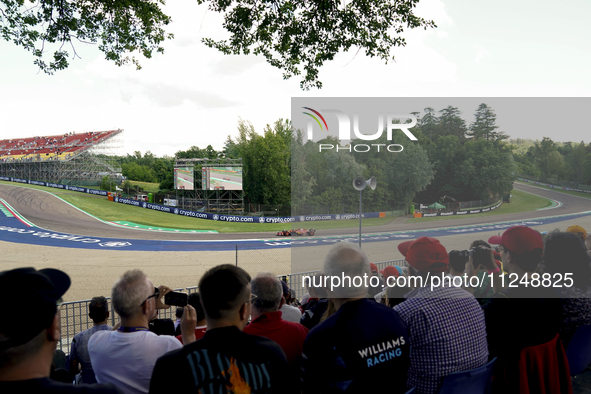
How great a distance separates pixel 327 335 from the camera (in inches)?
70.1

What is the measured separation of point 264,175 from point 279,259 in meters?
30.0

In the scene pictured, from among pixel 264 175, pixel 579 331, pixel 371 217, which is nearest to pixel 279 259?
pixel 371 217

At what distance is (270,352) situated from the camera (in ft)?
5.41

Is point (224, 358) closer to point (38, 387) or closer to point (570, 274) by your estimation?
point (38, 387)

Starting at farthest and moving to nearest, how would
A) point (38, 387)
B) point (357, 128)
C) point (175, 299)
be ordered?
point (357, 128)
point (175, 299)
point (38, 387)

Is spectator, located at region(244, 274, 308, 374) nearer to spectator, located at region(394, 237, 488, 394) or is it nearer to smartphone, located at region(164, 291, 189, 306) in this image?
smartphone, located at region(164, 291, 189, 306)

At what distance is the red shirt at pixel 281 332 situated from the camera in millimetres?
2227

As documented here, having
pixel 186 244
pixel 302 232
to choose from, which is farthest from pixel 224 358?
pixel 302 232

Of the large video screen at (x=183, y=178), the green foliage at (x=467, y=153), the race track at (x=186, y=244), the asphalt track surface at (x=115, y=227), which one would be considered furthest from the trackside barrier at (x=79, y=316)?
the large video screen at (x=183, y=178)

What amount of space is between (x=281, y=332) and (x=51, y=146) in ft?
300

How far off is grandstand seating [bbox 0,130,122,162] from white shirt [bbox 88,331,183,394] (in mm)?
74010

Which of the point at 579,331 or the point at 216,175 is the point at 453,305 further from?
the point at 216,175

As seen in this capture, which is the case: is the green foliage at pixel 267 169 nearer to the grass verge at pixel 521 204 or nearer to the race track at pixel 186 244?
the race track at pixel 186 244

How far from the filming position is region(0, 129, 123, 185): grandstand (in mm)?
64938
